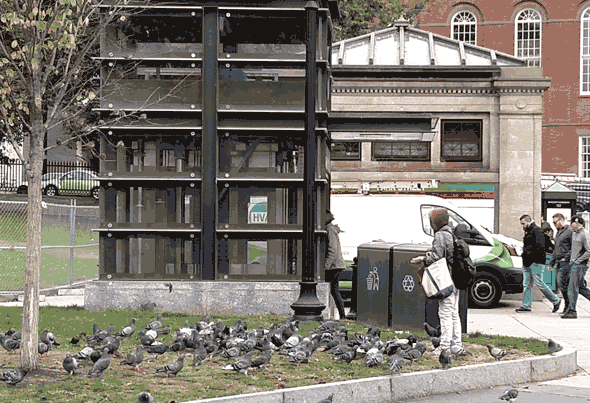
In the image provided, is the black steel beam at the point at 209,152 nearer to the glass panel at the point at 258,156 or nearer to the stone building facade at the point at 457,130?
the glass panel at the point at 258,156

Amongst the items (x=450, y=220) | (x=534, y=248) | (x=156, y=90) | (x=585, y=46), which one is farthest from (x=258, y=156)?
(x=585, y=46)

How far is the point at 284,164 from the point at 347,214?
14.5ft

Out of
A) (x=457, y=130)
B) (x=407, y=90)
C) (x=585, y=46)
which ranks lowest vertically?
(x=457, y=130)

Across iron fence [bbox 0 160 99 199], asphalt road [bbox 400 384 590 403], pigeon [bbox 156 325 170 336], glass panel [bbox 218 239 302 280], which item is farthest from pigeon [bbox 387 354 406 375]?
iron fence [bbox 0 160 99 199]

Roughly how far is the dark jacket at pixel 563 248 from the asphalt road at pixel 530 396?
7161mm

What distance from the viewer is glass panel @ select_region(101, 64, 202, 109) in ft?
39.6

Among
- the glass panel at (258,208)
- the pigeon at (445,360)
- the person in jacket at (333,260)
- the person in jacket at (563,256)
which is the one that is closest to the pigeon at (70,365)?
the pigeon at (445,360)

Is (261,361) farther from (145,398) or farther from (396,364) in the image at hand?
(145,398)

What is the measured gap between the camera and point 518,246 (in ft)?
53.4

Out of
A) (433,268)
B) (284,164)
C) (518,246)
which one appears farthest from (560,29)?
(433,268)

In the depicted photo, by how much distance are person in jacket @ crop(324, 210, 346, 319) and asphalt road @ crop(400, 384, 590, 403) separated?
457 cm

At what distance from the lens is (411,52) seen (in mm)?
25703

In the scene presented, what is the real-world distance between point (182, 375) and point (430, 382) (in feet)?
7.72

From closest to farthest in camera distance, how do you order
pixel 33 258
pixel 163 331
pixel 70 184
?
pixel 33 258 → pixel 163 331 → pixel 70 184
